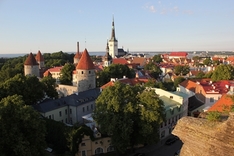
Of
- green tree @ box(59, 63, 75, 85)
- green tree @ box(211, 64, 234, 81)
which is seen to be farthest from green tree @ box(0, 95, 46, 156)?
green tree @ box(211, 64, 234, 81)

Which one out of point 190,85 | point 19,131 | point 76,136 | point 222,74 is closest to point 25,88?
point 76,136

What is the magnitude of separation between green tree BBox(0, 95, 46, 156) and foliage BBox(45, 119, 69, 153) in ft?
11.5

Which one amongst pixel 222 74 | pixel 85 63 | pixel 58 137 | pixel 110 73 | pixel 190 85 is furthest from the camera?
pixel 110 73

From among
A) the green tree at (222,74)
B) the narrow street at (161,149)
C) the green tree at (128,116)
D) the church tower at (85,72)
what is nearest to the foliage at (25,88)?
the church tower at (85,72)

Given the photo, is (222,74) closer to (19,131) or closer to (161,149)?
(161,149)

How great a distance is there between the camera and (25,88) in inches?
1132

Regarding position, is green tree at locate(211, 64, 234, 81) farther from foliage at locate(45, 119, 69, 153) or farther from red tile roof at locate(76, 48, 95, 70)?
foliage at locate(45, 119, 69, 153)

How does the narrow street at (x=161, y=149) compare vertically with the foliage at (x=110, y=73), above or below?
below

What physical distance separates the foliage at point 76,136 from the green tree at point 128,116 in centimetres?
136

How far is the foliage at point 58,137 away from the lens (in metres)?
20.4

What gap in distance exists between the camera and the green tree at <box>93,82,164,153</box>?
1998 centimetres

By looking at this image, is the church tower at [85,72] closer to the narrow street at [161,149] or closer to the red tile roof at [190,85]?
the red tile roof at [190,85]

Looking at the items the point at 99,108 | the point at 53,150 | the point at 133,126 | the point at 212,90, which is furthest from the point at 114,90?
the point at 212,90

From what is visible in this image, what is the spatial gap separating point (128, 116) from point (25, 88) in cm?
1482
